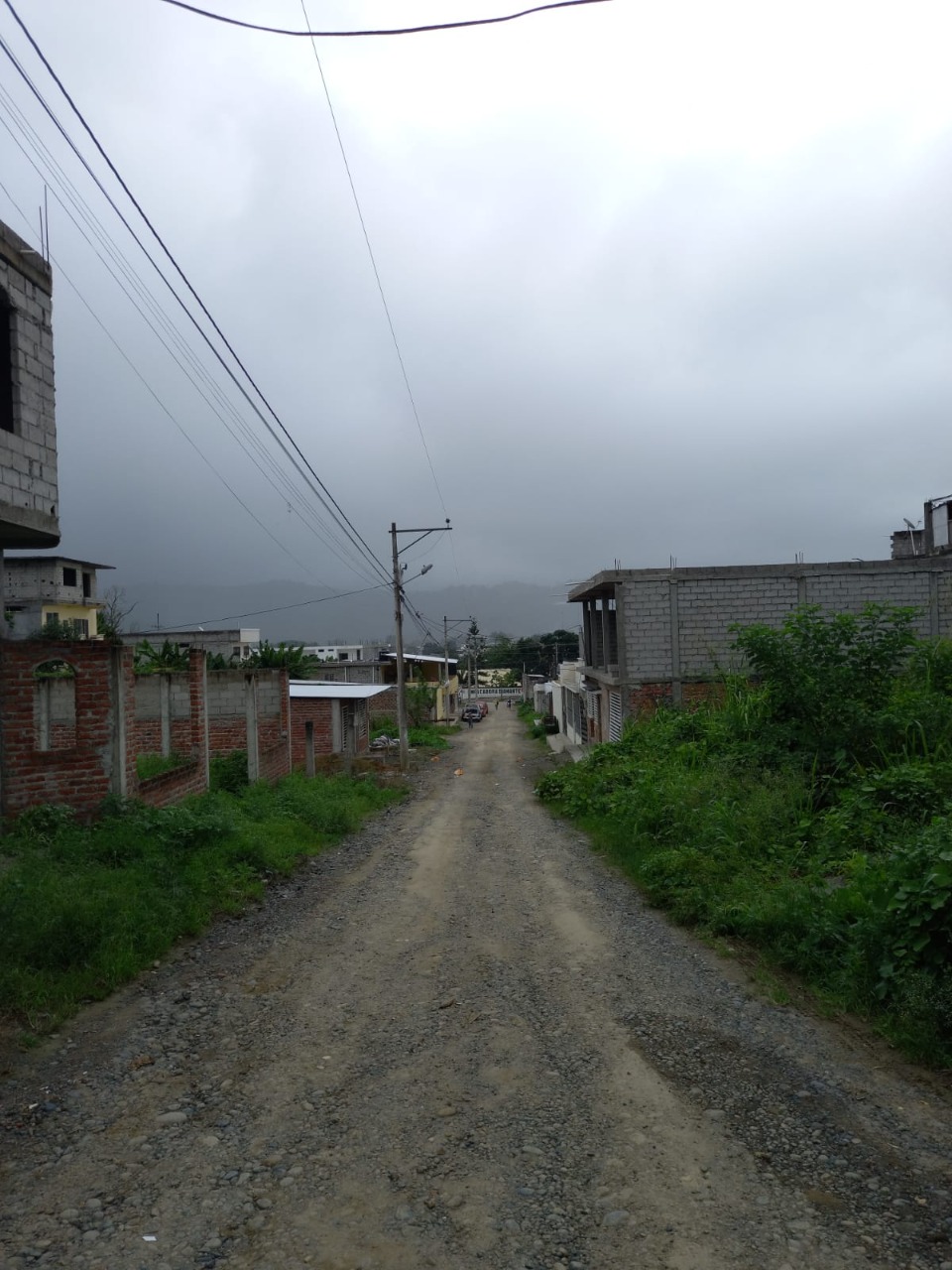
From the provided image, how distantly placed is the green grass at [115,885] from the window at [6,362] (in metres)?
4.06

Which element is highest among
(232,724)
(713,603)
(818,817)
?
(713,603)

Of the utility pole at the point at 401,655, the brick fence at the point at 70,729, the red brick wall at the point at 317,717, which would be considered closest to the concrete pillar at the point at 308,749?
the red brick wall at the point at 317,717

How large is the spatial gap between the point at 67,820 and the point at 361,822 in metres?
7.55

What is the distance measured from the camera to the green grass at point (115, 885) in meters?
6.41

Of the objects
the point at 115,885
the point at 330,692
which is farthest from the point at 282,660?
the point at 115,885

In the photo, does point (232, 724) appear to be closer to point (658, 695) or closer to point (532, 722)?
point (658, 695)

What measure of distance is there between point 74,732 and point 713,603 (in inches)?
559

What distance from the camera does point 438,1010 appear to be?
6219 millimetres

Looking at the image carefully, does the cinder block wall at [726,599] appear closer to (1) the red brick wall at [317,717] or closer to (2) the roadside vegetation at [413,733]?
(1) the red brick wall at [317,717]

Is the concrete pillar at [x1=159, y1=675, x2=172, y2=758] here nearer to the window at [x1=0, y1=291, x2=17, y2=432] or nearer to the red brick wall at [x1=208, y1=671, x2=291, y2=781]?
the red brick wall at [x1=208, y1=671, x2=291, y2=781]

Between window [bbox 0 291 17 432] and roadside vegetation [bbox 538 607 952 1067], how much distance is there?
8.00 metres

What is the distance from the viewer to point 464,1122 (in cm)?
457

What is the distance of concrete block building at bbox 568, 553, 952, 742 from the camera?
65.5 ft

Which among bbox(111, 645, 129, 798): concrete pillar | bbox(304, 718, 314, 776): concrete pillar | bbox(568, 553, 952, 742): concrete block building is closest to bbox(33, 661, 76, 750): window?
bbox(111, 645, 129, 798): concrete pillar
